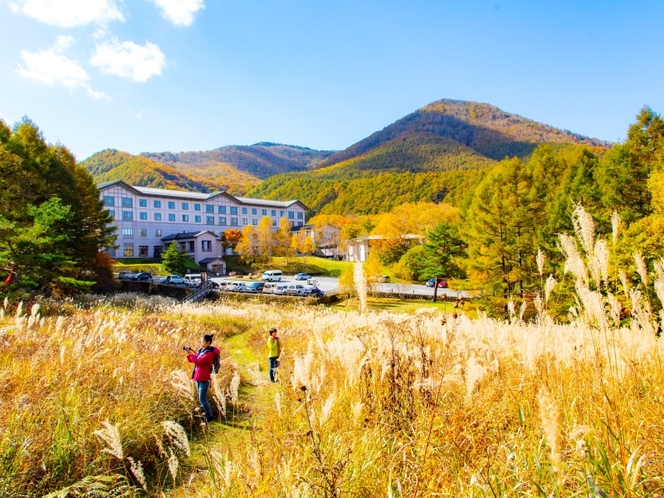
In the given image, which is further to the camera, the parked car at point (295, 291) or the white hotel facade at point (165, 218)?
the white hotel facade at point (165, 218)

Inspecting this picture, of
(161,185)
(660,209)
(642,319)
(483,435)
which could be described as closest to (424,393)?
(483,435)

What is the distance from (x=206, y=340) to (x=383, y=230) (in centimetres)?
4672

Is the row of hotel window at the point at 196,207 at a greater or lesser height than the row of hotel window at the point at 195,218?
greater

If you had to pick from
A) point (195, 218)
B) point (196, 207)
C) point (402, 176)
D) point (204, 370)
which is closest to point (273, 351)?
point (204, 370)

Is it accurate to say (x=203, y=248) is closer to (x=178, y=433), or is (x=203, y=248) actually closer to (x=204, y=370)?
(x=204, y=370)

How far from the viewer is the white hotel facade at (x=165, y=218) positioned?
209 ft

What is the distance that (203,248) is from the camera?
6588 centimetres

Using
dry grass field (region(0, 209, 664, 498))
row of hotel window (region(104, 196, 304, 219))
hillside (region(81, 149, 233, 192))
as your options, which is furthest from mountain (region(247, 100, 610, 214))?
dry grass field (region(0, 209, 664, 498))

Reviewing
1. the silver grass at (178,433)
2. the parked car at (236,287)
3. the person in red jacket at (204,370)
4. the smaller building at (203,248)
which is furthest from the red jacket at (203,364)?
the smaller building at (203,248)

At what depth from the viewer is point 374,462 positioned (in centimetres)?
299

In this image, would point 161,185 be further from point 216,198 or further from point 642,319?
point 642,319

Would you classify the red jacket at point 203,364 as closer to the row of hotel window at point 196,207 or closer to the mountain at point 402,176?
the row of hotel window at point 196,207

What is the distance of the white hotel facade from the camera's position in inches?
2502

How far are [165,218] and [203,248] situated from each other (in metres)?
10.6
